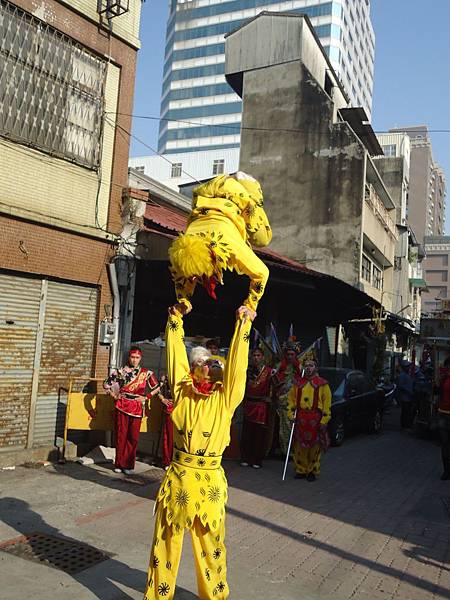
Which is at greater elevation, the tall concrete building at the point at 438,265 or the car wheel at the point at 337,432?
the tall concrete building at the point at 438,265

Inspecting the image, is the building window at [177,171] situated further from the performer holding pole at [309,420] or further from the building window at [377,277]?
the performer holding pole at [309,420]

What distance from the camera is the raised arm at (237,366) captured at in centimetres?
380

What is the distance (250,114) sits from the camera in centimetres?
2452

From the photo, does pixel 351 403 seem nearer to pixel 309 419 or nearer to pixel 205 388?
pixel 309 419

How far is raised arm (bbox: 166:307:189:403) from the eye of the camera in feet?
13.2

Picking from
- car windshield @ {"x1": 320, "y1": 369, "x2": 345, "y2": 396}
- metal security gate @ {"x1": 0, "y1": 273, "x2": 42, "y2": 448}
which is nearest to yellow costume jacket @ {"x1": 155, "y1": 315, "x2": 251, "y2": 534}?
metal security gate @ {"x1": 0, "y1": 273, "x2": 42, "y2": 448}

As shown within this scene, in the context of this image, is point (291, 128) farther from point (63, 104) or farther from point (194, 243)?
point (194, 243)

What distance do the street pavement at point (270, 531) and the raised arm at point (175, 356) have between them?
5.88 ft

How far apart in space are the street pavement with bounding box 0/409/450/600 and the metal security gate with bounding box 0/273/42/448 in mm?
782

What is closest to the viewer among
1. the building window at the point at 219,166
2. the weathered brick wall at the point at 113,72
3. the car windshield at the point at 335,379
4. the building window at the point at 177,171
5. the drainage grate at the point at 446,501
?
the drainage grate at the point at 446,501

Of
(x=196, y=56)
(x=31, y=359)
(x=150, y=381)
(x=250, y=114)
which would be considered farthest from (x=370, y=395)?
(x=196, y=56)

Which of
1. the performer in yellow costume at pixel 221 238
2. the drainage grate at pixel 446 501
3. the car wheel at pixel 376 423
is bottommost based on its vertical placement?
the drainage grate at pixel 446 501

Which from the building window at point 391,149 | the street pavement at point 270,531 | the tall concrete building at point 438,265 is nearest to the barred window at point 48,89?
the street pavement at point 270,531

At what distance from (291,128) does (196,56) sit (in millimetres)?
58662
